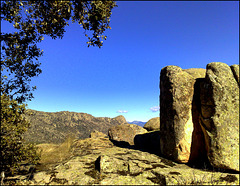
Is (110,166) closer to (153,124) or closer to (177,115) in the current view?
(177,115)

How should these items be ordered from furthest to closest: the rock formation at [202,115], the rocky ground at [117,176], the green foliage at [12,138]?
the rock formation at [202,115]
the rocky ground at [117,176]
the green foliage at [12,138]

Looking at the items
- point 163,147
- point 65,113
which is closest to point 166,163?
point 163,147

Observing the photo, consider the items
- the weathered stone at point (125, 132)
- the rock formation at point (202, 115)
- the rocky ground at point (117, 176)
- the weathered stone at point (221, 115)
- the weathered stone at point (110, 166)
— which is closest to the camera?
the rocky ground at point (117, 176)

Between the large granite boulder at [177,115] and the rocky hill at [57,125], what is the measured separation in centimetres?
6022

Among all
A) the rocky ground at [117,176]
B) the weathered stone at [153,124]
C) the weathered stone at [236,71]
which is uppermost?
the weathered stone at [236,71]

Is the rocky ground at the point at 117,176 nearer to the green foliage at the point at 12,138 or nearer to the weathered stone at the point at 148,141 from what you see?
the green foliage at the point at 12,138

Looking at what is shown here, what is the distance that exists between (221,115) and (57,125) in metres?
137

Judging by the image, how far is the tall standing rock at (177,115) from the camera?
1233cm

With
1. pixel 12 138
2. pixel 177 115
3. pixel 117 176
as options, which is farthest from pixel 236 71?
pixel 12 138

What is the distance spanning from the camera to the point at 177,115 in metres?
12.5

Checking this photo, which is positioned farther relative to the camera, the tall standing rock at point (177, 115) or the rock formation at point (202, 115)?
the tall standing rock at point (177, 115)

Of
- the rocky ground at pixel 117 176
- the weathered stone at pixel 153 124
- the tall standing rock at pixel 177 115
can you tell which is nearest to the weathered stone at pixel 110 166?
the rocky ground at pixel 117 176

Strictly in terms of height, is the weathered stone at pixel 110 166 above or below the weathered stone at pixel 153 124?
below

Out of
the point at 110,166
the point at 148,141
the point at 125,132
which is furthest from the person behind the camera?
→ the point at 125,132
